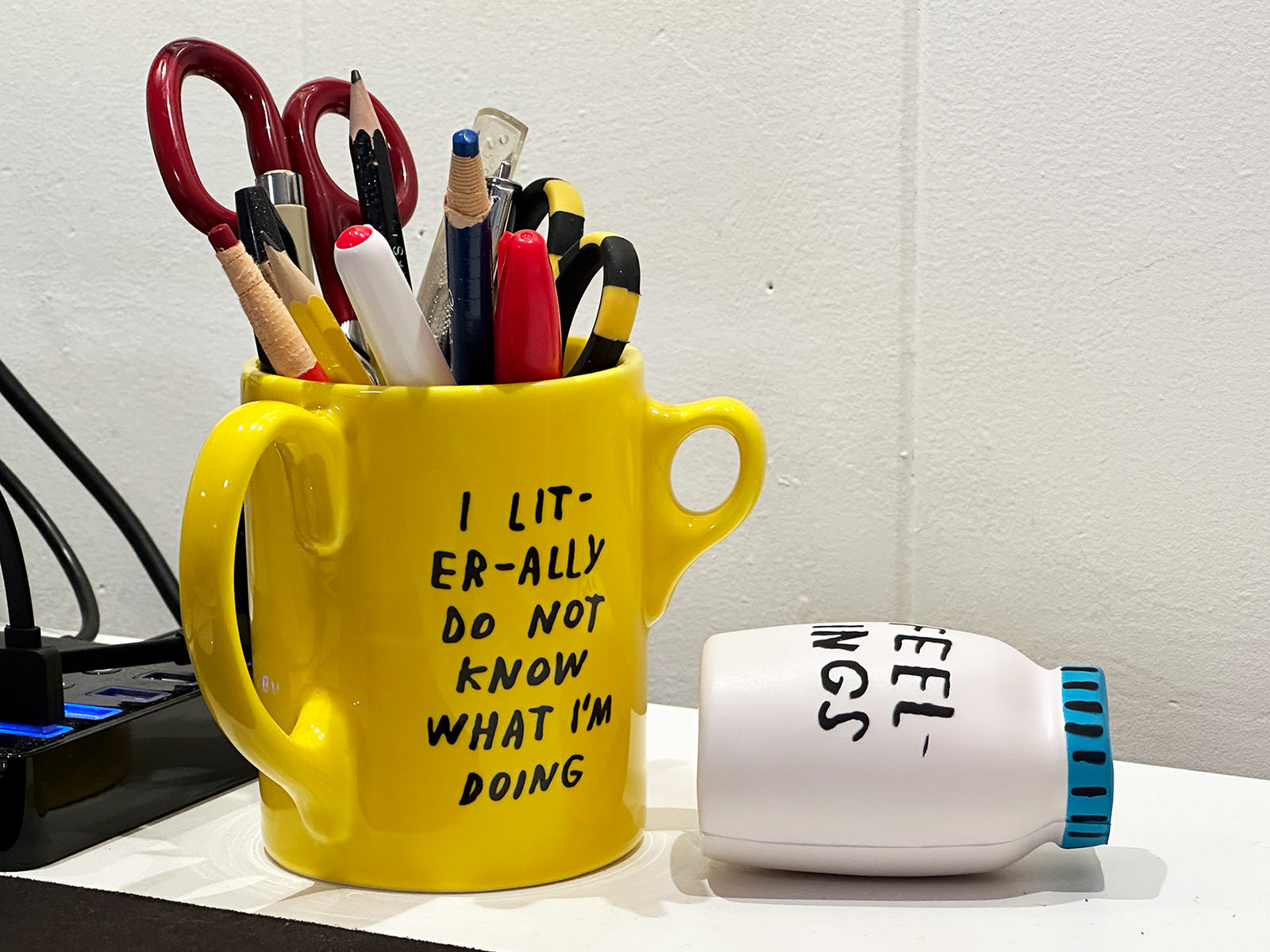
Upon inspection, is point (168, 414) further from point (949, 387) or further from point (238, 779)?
point (949, 387)

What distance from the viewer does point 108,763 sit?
0.43 metres

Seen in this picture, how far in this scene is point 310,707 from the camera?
39cm

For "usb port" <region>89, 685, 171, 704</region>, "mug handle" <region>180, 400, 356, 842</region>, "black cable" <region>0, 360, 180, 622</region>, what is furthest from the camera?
"black cable" <region>0, 360, 180, 622</region>

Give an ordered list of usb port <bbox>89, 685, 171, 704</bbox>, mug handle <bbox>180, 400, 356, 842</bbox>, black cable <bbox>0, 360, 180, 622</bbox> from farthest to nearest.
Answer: black cable <bbox>0, 360, 180, 622</bbox>
usb port <bbox>89, 685, 171, 704</bbox>
mug handle <bbox>180, 400, 356, 842</bbox>

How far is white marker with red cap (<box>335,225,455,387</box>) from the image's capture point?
0.35 metres

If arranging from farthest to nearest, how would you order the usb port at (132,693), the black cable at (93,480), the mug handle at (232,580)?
the black cable at (93,480) → the usb port at (132,693) → the mug handle at (232,580)

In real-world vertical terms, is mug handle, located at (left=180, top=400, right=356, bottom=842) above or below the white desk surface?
above

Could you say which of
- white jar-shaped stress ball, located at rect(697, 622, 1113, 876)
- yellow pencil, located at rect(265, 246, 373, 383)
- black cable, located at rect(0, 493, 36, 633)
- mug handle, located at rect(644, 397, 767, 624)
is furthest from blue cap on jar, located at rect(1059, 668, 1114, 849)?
black cable, located at rect(0, 493, 36, 633)

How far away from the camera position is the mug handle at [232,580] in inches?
13.3

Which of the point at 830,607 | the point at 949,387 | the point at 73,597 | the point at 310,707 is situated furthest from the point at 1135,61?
the point at 73,597

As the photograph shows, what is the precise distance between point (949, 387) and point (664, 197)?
0.48ft

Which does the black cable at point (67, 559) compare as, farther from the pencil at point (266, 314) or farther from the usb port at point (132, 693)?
the pencil at point (266, 314)

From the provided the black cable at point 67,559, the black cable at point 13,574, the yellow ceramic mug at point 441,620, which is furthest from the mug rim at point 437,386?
the black cable at point 67,559

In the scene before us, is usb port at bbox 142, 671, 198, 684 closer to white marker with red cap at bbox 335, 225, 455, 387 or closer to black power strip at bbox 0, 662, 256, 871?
black power strip at bbox 0, 662, 256, 871
